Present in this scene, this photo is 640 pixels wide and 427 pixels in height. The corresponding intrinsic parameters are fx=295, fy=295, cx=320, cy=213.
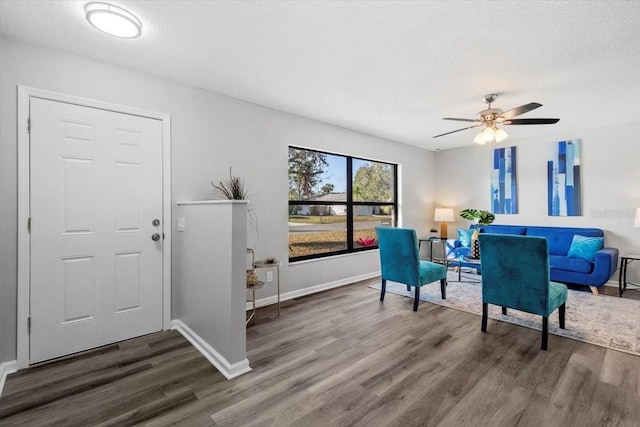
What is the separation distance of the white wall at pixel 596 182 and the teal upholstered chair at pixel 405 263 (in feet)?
8.98

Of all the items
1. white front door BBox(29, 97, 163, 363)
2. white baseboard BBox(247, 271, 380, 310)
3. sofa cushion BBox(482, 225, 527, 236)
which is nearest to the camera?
white front door BBox(29, 97, 163, 363)

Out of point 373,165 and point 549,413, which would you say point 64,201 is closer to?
point 549,413

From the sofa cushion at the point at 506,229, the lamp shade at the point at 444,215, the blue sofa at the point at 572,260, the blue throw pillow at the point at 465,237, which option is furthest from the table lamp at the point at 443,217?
the blue sofa at the point at 572,260

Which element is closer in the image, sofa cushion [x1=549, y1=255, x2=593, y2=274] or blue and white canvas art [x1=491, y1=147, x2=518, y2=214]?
sofa cushion [x1=549, y1=255, x2=593, y2=274]

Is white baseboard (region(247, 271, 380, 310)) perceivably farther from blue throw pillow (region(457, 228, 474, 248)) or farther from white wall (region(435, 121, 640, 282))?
white wall (region(435, 121, 640, 282))

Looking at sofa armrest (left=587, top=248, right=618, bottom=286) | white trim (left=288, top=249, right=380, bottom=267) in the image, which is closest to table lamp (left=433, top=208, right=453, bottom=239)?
white trim (left=288, top=249, right=380, bottom=267)

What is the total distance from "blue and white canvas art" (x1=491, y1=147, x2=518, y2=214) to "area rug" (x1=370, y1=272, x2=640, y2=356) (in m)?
1.83

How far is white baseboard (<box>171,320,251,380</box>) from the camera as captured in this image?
209cm

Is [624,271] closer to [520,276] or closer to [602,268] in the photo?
[602,268]

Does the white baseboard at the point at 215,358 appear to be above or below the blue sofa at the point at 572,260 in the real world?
below

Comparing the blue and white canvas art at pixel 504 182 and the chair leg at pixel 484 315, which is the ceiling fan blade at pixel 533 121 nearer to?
the chair leg at pixel 484 315

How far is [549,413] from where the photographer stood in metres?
1.70

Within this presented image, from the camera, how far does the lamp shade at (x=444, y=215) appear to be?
586 centimetres

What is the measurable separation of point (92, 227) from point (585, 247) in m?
5.79
